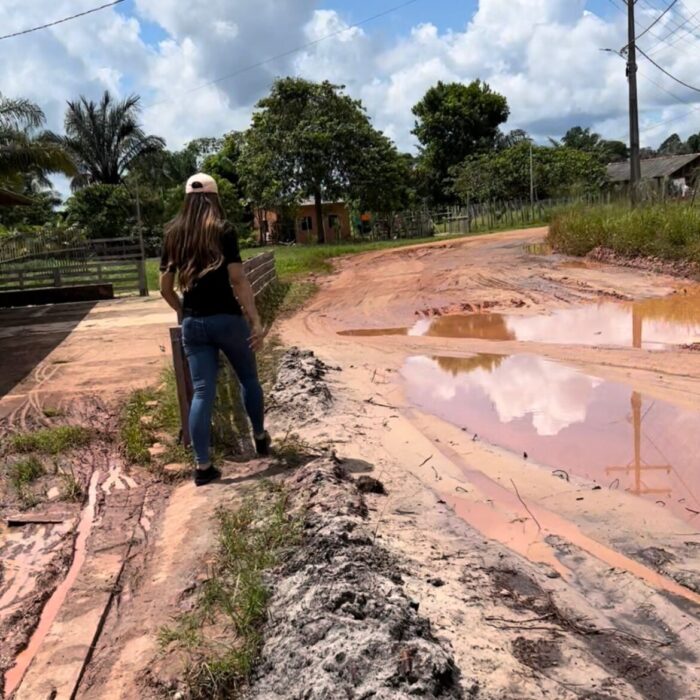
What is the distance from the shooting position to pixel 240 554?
3.29 m

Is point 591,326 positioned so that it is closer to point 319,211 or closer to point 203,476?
point 203,476

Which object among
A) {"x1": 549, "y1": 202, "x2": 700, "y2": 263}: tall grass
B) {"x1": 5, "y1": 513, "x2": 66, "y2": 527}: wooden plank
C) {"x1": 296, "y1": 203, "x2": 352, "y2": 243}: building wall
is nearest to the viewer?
{"x1": 5, "y1": 513, "x2": 66, "y2": 527}: wooden plank

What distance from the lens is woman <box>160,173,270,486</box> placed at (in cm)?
422

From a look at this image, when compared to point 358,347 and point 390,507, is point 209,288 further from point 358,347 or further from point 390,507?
point 358,347

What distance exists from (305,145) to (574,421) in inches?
1130

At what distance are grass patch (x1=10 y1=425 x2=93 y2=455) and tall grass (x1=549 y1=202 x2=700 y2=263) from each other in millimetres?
12550

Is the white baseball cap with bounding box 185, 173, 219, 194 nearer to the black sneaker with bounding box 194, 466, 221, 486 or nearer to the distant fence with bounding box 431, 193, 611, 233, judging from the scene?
the black sneaker with bounding box 194, 466, 221, 486

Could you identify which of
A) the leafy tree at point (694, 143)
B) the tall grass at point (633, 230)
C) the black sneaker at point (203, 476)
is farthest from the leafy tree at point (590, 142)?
the black sneaker at point (203, 476)

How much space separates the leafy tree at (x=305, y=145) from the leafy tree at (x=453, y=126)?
15578mm

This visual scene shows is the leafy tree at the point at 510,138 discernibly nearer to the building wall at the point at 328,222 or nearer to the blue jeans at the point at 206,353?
the building wall at the point at 328,222

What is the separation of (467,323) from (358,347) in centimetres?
252

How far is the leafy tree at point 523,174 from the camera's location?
4131cm

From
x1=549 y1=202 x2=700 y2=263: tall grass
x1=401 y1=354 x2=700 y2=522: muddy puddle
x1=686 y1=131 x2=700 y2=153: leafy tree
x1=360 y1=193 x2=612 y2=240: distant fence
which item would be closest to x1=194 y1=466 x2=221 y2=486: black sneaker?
x1=401 y1=354 x2=700 y2=522: muddy puddle

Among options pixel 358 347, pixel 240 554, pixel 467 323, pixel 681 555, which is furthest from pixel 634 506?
pixel 467 323
